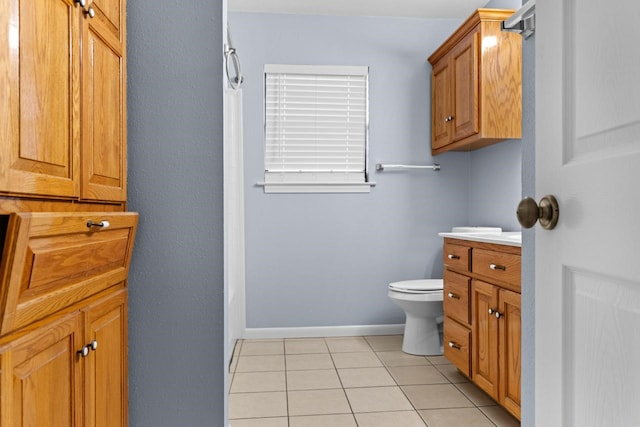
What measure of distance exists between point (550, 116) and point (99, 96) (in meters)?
1.17

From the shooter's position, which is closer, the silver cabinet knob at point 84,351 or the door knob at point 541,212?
the door knob at point 541,212

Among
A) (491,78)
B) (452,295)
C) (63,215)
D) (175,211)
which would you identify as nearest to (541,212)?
(63,215)

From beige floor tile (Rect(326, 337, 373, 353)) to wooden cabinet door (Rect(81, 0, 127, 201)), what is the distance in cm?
204

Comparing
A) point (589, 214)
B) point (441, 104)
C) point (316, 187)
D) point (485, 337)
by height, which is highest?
point (441, 104)

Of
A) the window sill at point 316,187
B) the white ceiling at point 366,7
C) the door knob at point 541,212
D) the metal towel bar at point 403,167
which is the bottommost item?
the door knob at point 541,212

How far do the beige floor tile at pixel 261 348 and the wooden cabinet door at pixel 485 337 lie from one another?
1.33 m

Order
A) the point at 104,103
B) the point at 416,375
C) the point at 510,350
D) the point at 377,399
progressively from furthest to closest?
the point at 416,375 < the point at 377,399 < the point at 510,350 < the point at 104,103

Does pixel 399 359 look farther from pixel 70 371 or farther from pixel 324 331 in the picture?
pixel 70 371

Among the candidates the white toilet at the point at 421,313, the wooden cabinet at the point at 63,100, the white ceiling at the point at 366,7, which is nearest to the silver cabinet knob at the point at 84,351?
the wooden cabinet at the point at 63,100

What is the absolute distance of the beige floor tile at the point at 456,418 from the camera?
204 centimetres

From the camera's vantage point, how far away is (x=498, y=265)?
2066mm

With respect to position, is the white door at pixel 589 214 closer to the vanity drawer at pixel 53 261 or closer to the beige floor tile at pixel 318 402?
the vanity drawer at pixel 53 261

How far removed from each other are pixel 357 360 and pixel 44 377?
217 centimetres

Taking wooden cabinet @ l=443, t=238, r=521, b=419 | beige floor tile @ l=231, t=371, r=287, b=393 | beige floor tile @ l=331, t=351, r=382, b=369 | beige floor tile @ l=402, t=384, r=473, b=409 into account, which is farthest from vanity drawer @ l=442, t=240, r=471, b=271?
beige floor tile @ l=231, t=371, r=287, b=393
